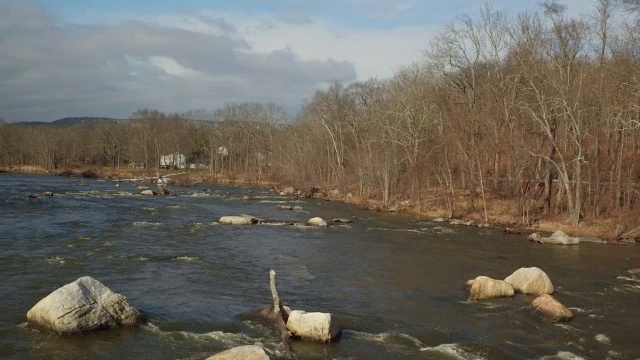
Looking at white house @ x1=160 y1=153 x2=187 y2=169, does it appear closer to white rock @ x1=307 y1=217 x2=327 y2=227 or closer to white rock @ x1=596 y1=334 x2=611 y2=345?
white rock @ x1=307 y1=217 x2=327 y2=227

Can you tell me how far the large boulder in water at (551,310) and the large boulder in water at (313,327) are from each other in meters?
6.94

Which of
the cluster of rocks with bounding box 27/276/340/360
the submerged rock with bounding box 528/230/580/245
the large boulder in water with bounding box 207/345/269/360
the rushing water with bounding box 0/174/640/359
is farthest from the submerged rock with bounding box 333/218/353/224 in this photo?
the large boulder in water with bounding box 207/345/269/360

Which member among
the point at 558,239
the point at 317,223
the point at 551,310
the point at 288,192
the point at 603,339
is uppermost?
the point at 288,192

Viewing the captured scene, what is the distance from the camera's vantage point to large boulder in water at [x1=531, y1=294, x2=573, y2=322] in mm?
16344

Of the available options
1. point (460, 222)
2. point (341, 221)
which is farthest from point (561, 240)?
point (341, 221)

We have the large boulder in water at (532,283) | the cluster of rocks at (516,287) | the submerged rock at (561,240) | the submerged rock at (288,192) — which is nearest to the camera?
A: the cluster of rocks at (516,287)

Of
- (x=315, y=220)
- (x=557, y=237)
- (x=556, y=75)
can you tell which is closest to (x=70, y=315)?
(x=315, y=220)

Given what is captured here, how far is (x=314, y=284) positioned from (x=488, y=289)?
20.7ft

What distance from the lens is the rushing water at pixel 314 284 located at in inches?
542

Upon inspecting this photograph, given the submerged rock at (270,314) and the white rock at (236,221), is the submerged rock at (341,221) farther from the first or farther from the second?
the submerged rock at (270,314)

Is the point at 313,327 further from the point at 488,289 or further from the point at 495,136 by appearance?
the point at 495,136

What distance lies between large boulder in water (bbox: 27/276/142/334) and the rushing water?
33 centimetres

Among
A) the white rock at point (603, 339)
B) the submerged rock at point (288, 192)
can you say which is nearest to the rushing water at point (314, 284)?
the white rock at point (603, 339)

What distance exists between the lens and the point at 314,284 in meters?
20.6
